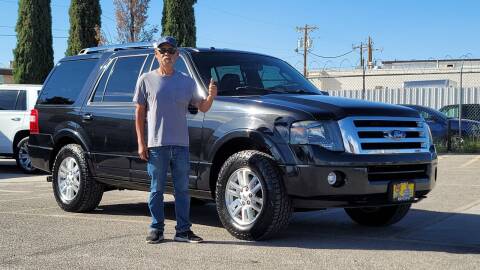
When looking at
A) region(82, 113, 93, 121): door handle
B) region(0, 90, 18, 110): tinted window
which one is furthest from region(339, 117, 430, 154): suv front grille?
region(0, 90, 18, 110): tinted window

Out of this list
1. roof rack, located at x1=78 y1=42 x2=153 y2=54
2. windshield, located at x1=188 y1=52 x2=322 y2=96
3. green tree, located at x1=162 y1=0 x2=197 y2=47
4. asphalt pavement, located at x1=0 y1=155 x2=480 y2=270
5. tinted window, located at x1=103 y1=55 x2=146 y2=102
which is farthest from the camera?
green tree, located at x1=162 y1=0 x2=197 y2=47

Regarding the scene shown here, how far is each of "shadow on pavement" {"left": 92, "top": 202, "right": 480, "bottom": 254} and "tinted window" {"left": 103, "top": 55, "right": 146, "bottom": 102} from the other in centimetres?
152

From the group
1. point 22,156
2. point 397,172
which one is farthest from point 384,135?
point 22,156

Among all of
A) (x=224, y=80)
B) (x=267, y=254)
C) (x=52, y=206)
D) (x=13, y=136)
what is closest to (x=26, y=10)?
(x=13, y=136)

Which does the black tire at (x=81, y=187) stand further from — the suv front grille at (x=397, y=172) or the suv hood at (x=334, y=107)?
the suv front grille at (x=397, y=172)

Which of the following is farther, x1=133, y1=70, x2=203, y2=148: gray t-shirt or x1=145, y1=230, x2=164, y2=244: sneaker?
x1=145, y1=230, x2=164, y2=244: sneaker

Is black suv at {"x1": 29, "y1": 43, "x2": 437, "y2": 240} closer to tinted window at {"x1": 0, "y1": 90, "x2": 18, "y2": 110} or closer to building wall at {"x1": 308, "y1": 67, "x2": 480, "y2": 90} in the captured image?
tinted window at {"x1": 0, "y1": 90, "x2": 18, "y2": 110}

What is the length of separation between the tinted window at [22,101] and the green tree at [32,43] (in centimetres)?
1118

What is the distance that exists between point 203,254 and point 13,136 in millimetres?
9351

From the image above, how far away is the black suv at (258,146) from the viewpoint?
578 cm

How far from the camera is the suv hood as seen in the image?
5.86 m

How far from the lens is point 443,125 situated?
18.0m

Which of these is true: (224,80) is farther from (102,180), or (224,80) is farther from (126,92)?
(102,180)

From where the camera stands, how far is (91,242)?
620cm
